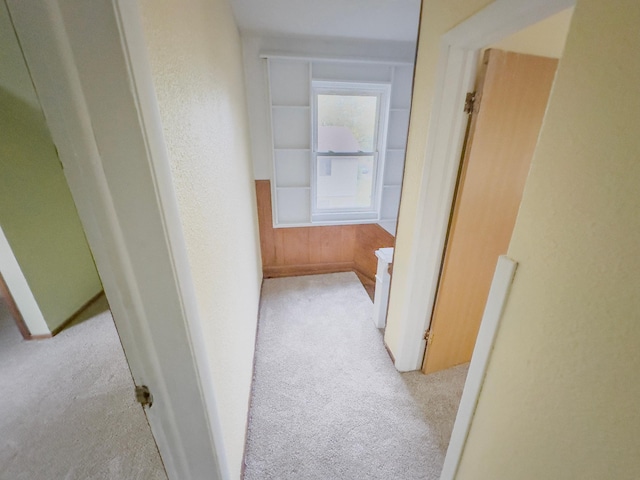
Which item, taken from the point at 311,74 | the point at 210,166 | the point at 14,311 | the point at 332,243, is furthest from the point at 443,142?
the point at 14,311

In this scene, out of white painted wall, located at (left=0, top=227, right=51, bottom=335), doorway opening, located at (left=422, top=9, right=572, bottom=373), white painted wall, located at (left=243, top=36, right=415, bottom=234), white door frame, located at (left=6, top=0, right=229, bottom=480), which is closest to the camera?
white door frame, located at (left=6, top=0, right=229, bottom=480)

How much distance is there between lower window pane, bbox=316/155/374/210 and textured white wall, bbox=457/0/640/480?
222 centimetres

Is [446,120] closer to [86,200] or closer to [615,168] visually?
[615,168]

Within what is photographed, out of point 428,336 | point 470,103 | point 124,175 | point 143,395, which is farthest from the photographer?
point 428,336

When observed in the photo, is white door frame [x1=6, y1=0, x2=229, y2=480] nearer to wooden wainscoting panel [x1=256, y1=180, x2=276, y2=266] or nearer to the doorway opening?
the doorway opening

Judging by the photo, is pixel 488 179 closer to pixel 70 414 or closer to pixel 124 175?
pixel 124 175

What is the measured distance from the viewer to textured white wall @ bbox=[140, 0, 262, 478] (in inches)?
24.4

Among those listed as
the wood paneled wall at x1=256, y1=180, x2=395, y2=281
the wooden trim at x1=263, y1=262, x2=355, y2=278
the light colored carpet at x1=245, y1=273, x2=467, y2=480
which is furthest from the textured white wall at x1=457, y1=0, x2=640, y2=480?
the wooden trim at x1=263, y1=262, x2=355, y2=278

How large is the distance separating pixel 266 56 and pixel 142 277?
2.31m

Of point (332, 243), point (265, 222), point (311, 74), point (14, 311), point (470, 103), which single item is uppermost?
point (311, 74)

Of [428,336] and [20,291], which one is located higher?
[20,291]

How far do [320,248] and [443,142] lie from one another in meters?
1.96

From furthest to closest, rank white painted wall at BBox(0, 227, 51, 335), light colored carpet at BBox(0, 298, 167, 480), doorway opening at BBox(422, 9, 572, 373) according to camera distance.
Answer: white painted wall at BBox(0, 227, 51, 335) → light colored carpet at BBox(0, 298, 167, 480) → doorway opening at BBox(422, 9, 572, 373)

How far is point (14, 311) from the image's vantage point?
1864 millimetres
